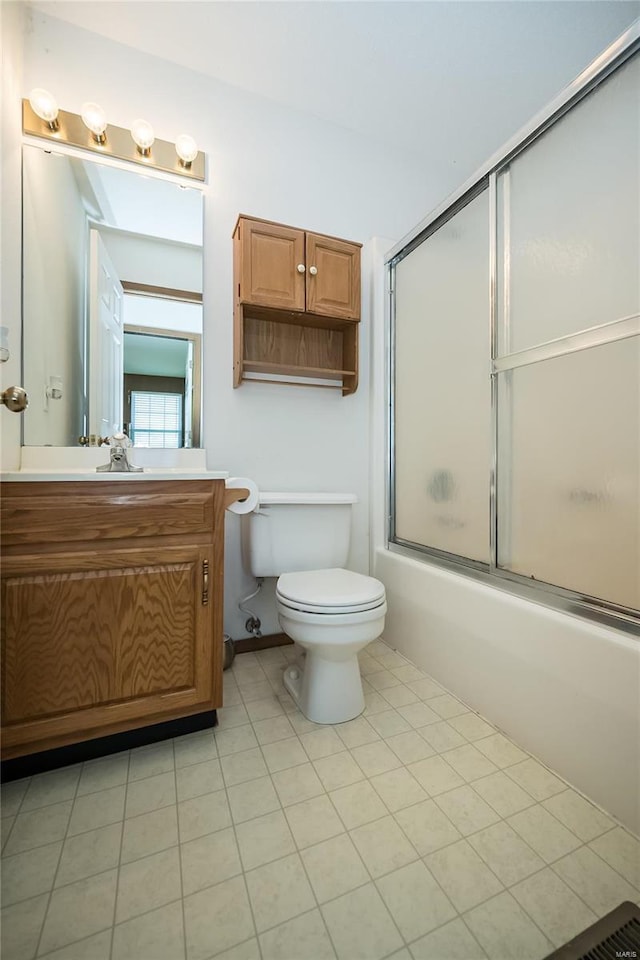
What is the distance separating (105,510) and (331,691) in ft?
2.95

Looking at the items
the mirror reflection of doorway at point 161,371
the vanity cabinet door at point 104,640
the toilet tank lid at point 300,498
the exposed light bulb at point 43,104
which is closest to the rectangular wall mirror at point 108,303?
the mirror reflection of doorway at point 161,371

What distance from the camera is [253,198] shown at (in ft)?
6.24

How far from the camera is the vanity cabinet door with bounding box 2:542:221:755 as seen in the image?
1055 millimetres

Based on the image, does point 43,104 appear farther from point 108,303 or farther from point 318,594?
point 318,594

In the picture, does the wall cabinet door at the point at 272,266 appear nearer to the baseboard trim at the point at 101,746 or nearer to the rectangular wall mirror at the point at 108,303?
the rectangular wall mirror at the point at 108,303

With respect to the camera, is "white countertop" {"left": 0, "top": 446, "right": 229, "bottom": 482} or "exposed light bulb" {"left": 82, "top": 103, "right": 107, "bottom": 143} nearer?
"white countertop" {"left": 0, "top": 446, "right": 229, "bottom": 482}

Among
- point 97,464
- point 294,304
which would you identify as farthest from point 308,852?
point 294,304

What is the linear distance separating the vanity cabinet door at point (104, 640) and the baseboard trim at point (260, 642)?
64 cm

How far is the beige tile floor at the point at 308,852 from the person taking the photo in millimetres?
757

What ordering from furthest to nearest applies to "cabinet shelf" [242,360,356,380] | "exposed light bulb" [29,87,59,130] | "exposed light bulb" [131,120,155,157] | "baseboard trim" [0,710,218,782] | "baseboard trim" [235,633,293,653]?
"baseboard trim" [235,633,293,653], "cabinet shelf" [242,360,356,380], "exposed light bulb" [131,120,155,157], "exposed light bulb" [29,87,59,130], "baseboard trim" [0,710,218,782]

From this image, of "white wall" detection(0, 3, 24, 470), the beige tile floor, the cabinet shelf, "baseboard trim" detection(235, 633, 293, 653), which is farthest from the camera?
"baseboard trim" detection(235, 633, 293, 653)

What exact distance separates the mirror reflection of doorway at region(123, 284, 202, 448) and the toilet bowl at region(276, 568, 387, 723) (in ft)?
2.60

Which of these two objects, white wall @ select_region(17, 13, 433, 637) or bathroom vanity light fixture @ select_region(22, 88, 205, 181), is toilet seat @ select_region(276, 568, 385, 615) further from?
bathroom vanity light fixture @ select_region(22, 88, 205, 181)

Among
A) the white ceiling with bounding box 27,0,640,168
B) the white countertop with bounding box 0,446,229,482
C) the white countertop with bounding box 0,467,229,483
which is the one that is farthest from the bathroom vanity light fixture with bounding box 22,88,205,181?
the white countertop with bounding box 0,467,229,483
